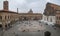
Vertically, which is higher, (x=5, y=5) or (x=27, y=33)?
(x=5, y=5)

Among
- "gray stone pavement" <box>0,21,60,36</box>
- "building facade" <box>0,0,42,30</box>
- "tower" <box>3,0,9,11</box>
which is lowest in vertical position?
"gray stone pavement" <box>0,21,60,36</box>

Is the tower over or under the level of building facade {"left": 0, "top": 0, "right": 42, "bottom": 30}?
over

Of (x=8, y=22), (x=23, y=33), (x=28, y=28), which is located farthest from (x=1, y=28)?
(x=28, y=28)

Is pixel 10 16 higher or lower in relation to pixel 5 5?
lower

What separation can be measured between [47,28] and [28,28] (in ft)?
3.37

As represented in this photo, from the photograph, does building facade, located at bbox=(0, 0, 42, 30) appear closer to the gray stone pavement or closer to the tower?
the tower

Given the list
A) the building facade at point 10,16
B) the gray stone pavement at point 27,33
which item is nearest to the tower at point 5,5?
the building facade at point 10,16

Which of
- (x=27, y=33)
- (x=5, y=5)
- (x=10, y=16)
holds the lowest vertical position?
(x=27, y=33)

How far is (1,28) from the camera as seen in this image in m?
5.59

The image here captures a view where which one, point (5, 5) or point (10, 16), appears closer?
point (10, 16)

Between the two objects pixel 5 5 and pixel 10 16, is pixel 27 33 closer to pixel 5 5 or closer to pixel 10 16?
pixel 10 16

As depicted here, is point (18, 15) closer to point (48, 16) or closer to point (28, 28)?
point (28, 28)

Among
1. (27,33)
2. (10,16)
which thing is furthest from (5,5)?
(27,33)

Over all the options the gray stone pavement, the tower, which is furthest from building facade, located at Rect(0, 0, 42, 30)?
the gray stone pavement
